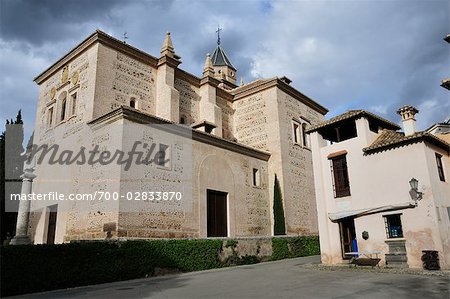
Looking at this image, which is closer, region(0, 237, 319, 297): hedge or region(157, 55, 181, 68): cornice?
region(0, 237, 319, 297): hedge

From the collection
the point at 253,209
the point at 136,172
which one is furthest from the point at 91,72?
the point at 253,209

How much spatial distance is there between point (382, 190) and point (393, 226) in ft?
4.68

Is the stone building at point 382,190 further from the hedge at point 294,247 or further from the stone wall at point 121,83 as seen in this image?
the stone wall at point 121,83

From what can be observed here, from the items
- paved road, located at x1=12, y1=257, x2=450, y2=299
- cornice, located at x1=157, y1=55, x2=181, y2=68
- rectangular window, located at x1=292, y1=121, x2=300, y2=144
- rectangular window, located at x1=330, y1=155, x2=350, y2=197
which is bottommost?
paved road, located at x1=12, y1=257, x2=450, y2=299

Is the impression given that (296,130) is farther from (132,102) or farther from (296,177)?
(132,102)

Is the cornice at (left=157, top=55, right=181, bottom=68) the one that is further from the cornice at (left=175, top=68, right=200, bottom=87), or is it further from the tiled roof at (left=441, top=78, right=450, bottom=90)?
the tiled roof at (left=441, top=78, right=450, bottom=90)

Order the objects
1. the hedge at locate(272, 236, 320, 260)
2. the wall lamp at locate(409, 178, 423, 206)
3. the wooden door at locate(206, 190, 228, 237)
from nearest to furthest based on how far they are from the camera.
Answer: the wall lamp at locate(409, 178, 423, 206), the wooden door at locate(206, 190, 228, 237), the hedge at locate(272, 236, 320, 260)

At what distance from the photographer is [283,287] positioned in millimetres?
9617

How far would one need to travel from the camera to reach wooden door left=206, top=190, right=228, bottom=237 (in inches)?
730

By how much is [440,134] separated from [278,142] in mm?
9183

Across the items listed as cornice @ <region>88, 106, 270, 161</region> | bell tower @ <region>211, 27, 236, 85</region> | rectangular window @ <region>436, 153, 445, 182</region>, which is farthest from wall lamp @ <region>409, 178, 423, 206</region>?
bell tower @ <region>211, 27, 236, 85</region>

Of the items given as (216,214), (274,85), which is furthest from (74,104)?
(274,85)

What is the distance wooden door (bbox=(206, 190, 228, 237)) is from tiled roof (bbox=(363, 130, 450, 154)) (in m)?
7.93

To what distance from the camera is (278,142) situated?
23703 mm
